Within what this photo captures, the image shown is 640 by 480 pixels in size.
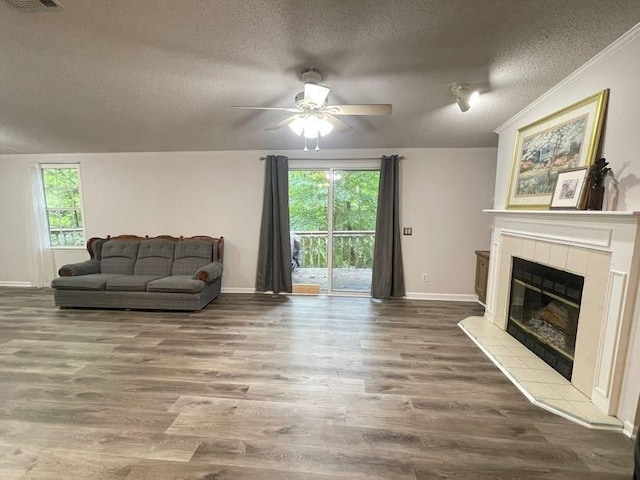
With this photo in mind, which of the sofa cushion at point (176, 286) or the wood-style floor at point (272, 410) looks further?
the sofa cushion at point (176, 286)

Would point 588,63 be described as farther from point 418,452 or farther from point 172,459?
point 172,459

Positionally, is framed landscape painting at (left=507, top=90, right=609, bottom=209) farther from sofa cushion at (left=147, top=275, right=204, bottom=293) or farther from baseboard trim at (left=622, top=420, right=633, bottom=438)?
sofa cushion at (left=147, top=275, right=204, bottom=293)

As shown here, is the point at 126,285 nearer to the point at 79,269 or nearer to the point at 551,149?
the point at 79,269

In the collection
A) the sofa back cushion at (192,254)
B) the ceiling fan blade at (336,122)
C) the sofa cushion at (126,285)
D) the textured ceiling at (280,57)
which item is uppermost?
the textured ceiling at (280,57)

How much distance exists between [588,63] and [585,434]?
2727mm

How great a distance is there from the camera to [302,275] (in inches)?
206

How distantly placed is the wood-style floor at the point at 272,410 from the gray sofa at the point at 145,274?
56 centimetres

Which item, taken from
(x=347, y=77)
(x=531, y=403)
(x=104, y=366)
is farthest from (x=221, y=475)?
(x=347, y=77)

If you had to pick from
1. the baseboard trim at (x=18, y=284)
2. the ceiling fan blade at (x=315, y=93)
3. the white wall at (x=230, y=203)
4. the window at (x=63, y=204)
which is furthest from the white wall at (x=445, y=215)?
the baseboard trim at (x=18, y=284)

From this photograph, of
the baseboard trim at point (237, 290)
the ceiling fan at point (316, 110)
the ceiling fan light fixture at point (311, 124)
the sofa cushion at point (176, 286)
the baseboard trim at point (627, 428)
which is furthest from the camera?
the baseboard trim at point (237, 290)

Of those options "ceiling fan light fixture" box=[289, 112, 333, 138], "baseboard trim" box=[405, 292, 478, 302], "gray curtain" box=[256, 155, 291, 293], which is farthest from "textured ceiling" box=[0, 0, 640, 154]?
"baseboard trim" box=[405, 292, 478, 302]

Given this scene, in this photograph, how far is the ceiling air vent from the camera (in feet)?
6.01

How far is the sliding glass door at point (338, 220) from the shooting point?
462cm

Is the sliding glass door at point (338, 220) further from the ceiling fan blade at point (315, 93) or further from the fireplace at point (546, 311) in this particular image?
the ceiling fan blade at point (315, 93)
